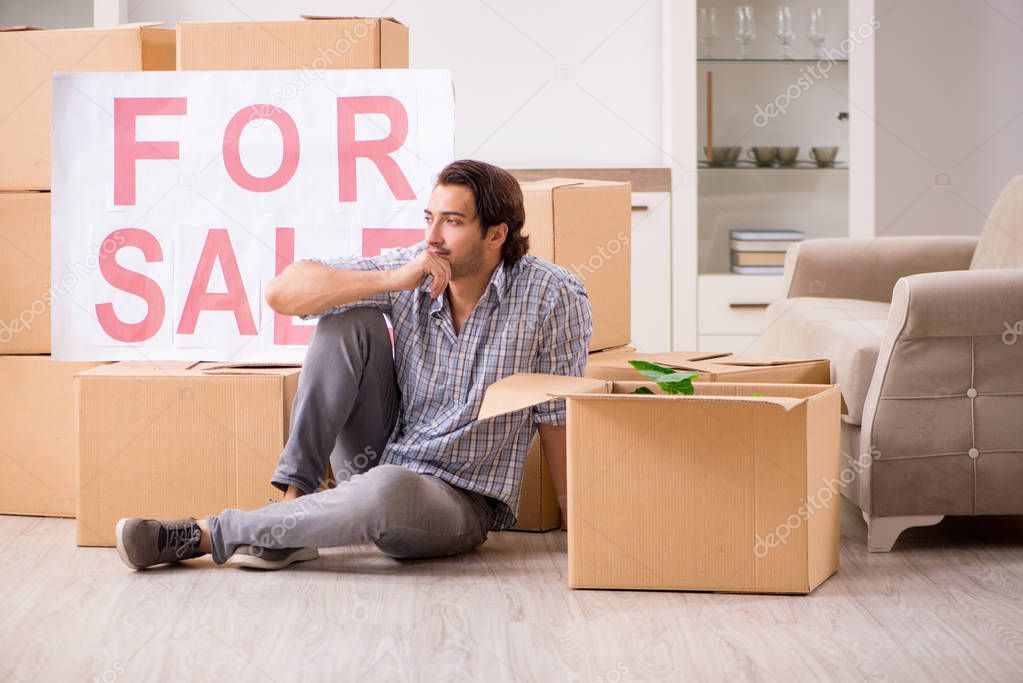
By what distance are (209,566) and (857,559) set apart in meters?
1.11

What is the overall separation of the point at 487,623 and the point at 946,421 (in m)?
0.91

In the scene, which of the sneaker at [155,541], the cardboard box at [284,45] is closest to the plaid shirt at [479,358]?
the sneaker at [155,541]

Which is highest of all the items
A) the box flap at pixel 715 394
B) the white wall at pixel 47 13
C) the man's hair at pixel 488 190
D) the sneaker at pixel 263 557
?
the white wall at pixel 47 13

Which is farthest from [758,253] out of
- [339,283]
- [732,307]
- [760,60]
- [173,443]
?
[173,443]

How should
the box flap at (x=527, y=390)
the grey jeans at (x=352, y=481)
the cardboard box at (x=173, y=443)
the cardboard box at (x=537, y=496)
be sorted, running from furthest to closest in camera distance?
the cardboard box at (x=537, y=496), the cardboard box at (x=173, y=443), the grey jeans at (x=352, y=481), the box flap at (x=527, y=390)

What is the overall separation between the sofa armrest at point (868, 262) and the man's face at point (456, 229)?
4.15 ft

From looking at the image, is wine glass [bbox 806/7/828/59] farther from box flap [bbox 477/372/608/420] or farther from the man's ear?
box flap [bbox 477/372/608/420]

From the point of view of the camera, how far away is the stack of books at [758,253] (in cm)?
363

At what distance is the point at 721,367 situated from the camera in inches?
86.6

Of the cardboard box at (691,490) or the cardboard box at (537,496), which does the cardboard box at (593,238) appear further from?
the cardboard box at (691,490)

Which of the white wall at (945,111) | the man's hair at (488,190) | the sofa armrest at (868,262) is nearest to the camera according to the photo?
the man's hair at (488,190)

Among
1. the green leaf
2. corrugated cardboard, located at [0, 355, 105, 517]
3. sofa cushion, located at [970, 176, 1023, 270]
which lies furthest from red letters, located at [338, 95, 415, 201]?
sofa cushion, located at [970, 176, 1023, 270]

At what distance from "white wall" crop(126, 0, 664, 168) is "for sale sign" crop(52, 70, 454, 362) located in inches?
66.4

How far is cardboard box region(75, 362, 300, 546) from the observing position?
2.11 metres
